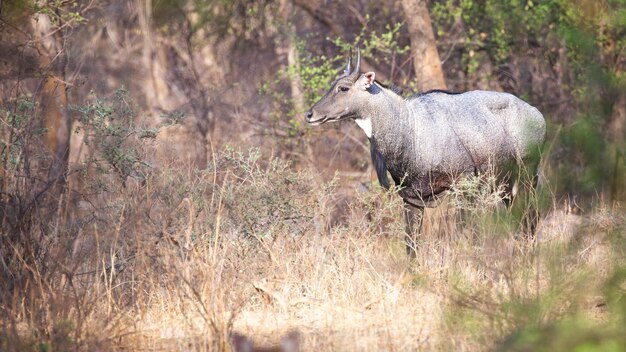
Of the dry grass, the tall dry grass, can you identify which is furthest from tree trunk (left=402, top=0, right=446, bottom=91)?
the dry grass

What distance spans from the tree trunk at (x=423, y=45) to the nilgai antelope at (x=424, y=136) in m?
5.24

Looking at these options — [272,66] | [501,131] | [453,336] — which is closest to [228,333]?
[453,336]

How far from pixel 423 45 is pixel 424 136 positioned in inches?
237

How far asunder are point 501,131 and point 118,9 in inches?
708

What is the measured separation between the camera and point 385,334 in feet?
23.0

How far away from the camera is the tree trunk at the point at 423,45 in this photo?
16.8 metres

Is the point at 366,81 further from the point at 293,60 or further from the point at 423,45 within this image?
the point at 293,60

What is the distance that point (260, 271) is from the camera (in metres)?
8.87

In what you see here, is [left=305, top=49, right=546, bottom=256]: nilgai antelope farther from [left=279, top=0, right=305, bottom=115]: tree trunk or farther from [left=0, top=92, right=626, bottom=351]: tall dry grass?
[left=279, top=0, right=305, bottom=115]: tree trunk

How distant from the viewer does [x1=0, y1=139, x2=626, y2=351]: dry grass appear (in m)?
6.36

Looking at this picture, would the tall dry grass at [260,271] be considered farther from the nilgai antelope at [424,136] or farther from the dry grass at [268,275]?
the nilgai antelope at [424,136]

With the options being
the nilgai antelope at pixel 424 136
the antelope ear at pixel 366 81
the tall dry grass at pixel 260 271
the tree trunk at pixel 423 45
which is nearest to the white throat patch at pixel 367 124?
the nilgai antelope at pixel 424 136

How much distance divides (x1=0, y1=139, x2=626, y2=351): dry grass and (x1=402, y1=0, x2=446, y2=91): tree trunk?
22.3ft

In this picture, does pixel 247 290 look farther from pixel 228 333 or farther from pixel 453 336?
pixel 453 336
